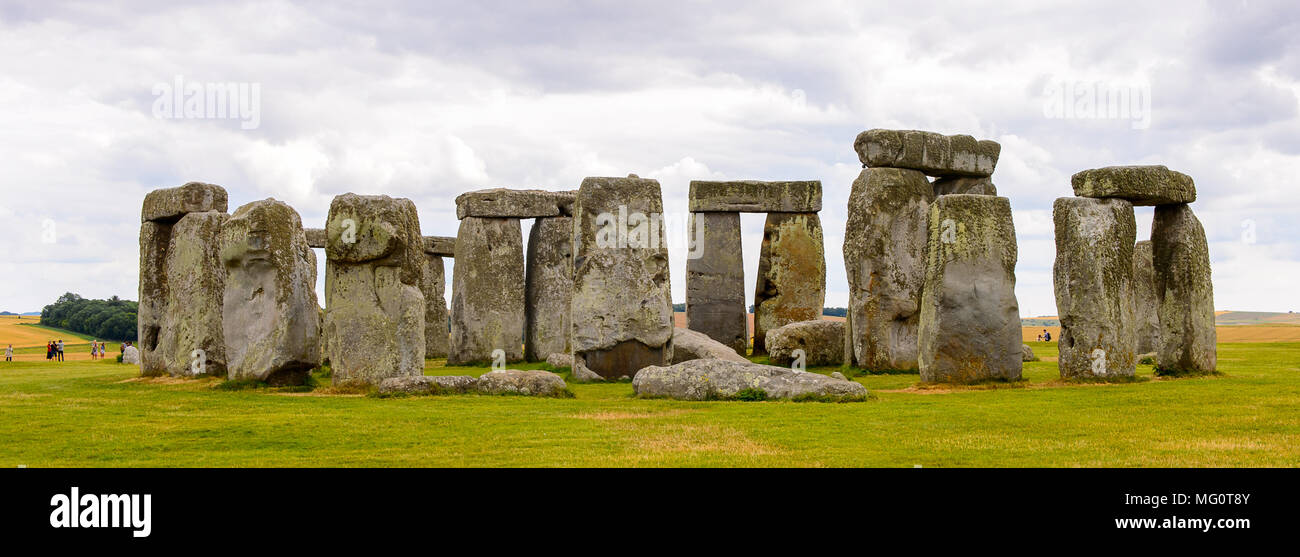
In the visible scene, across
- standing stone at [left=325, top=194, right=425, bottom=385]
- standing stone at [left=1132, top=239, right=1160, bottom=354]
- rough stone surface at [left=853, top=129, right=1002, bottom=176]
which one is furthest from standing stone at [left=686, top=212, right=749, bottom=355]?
standing stone at [left=325, top=194, right=425, bottom=385]

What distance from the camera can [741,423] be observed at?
12.1 meters

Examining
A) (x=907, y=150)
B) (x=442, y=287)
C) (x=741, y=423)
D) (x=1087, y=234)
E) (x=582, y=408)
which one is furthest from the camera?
(x=442, y=287)

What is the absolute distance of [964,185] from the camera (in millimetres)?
22906

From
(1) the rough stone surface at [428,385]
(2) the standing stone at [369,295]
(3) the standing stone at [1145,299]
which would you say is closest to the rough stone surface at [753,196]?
(3) the standing stone at [1145,299]

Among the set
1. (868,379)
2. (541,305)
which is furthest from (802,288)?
(868,379)

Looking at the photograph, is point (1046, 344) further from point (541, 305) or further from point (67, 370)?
point (67, 370)

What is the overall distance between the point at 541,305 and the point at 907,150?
30.1 feet

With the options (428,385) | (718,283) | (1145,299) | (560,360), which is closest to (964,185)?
(1145,299)

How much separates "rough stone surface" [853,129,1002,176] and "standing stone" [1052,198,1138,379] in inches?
168

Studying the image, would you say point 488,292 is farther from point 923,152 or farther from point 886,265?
point 923,152

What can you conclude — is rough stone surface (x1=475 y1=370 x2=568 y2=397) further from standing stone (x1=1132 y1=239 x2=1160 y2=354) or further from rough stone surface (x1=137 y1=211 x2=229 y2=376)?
standing stone (x1=1132 y1=239 x2=1160 y2=354)

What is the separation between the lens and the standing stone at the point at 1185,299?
17969 mm

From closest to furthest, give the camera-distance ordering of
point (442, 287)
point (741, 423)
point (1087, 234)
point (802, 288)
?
point (741, 423) < point (1087, 234) < point (802, 288) < point (442, 287)

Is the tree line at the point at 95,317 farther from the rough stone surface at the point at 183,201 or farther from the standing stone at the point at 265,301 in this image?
the standing stone at the point at 265,301
